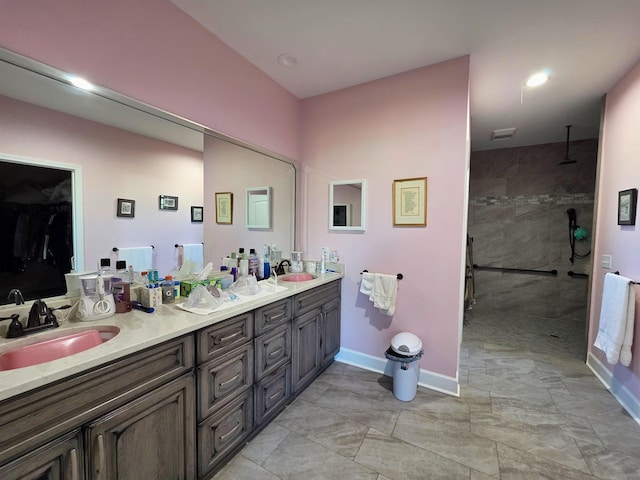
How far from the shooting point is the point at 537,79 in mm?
2402

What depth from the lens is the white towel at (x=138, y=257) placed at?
63.2 inches

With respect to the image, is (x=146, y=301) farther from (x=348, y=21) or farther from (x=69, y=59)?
(x=348, y=21)

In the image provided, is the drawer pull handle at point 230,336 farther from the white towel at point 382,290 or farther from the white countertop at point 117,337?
the white towel at point 382,290

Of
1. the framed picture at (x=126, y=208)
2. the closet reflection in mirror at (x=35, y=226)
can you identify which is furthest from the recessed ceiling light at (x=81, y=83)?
the framed picture at (x=126, y=208)

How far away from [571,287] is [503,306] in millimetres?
920

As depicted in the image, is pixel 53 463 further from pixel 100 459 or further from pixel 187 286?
pixel 187 286

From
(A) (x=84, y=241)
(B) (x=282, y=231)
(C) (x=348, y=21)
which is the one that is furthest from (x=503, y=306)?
(A) (x=84, y=241)

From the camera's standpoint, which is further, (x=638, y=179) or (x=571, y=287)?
(x=571, y=287)

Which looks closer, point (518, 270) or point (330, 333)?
point (330, 333)

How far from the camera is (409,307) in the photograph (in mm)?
2412

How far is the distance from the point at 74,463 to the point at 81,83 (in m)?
1.64

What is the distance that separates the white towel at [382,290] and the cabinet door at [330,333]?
14.3 inches

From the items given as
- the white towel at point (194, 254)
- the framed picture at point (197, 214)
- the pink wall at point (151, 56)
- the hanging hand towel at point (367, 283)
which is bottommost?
the hanging hand towel at point (367, 283)

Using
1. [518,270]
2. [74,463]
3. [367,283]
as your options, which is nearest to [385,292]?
[367,283]
